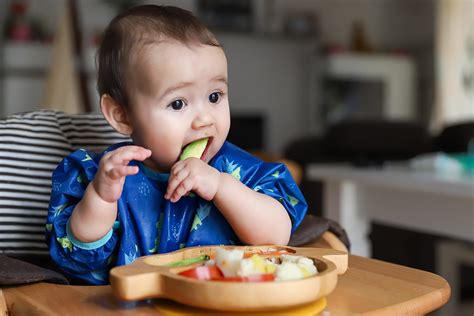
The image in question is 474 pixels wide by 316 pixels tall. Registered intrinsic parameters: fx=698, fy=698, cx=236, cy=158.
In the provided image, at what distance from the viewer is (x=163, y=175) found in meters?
0.90

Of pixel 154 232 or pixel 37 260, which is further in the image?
pixel 37 260

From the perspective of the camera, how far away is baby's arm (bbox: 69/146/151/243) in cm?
74

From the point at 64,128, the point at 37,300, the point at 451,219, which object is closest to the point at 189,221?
the point at 37,300

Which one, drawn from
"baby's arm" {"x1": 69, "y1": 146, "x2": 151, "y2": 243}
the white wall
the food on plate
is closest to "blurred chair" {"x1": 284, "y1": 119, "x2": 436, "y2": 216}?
"baby's arm" {"x1": 69, "y1": 146, "x2": 151, "y2": 243}

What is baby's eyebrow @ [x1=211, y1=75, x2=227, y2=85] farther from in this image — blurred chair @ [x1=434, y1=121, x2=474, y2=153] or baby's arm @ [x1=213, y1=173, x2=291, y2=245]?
blurred chair @ [x1=434, y1=121, x2=474, y2=153]

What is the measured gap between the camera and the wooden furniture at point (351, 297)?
0.65 metres

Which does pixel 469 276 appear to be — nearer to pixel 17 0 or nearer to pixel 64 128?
pixel 64 128

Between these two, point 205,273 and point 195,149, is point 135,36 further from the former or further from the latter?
point 205,273

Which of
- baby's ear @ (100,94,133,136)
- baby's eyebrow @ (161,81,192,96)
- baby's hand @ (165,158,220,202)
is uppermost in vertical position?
baby's eyebrow @ (161,81,192,96)

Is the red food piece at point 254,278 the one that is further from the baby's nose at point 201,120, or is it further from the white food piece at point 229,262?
the baby's nose at point 201,120

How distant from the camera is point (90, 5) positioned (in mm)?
4914

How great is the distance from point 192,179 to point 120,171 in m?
0.08

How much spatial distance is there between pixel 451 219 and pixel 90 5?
3.77m

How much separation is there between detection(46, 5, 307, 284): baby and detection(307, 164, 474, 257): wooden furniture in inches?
35.5
